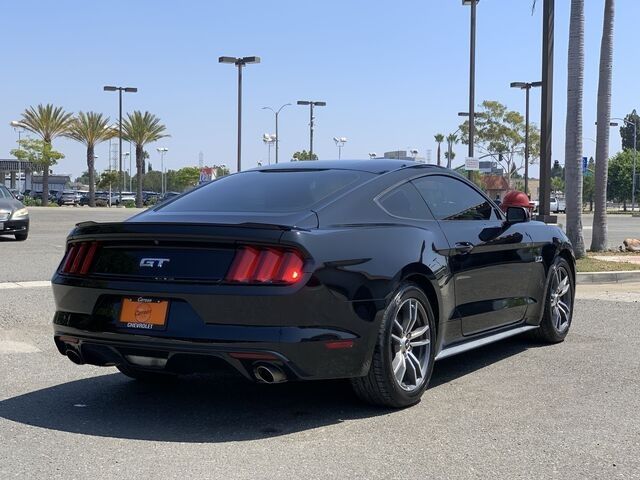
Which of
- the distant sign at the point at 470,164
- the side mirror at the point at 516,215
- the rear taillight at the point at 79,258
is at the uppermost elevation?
the distant sign at the point at 470,164

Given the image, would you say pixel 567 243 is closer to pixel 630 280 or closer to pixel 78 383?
pixel 78 383

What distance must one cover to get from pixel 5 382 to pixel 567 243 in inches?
186

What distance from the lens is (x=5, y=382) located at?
570cm

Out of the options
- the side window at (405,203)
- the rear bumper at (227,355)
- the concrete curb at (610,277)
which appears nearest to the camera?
the rear bumper at (227,355)

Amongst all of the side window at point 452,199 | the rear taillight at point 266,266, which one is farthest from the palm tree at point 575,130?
the rear taillight at point 266,266

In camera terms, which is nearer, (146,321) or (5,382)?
(146,321)

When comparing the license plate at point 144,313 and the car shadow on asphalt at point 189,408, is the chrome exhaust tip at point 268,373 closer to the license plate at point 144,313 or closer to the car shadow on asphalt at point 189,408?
the car shadow on asphalt at point 189,408

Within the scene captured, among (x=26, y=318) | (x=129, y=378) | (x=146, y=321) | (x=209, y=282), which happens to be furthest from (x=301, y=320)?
(x=26, y=318)

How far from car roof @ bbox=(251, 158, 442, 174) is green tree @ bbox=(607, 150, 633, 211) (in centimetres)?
8134

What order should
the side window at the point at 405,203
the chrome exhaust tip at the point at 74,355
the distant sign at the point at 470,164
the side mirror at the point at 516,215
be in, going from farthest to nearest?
the distant sign at the point at 470,164
the side mirror at the point at 516,215
the side window at the point at 405,203
the chrome exhaust tip at the point at 74,355

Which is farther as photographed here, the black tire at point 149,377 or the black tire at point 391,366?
the black tire at point 149,377

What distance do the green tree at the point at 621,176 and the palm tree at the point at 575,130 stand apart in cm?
7066

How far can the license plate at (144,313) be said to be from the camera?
451 cm

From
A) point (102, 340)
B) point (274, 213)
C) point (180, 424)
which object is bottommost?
point (180, 424)
